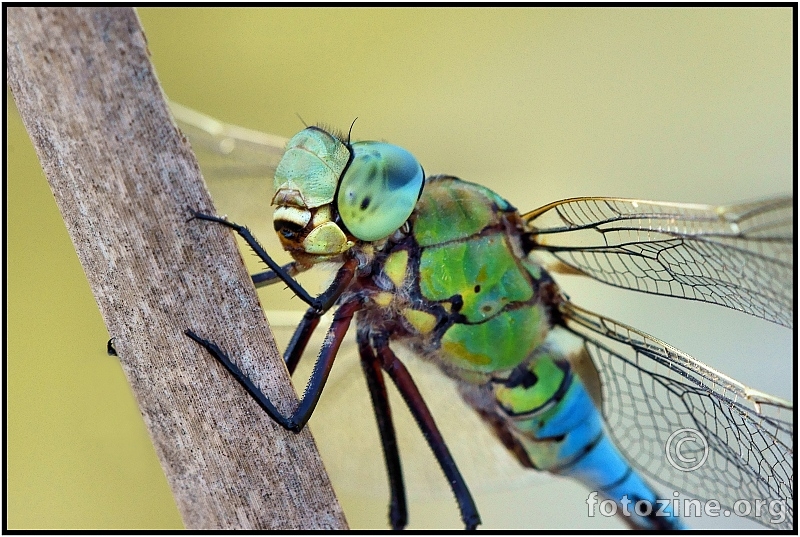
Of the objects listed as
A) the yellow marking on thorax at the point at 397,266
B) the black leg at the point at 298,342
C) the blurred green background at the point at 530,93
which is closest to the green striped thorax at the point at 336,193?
the yellow marking on thorax at the point at 397,266

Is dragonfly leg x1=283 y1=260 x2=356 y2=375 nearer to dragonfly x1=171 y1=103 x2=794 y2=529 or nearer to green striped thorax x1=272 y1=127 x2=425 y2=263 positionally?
dragonfly x1=171 y1=103 x2=794 y2=529

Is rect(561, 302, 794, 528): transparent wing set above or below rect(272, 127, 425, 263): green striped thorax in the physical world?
below

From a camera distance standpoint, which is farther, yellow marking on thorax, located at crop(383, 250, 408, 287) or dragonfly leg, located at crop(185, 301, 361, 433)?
yellow marking on thorax, located at crop(383, 250, 408, 287)

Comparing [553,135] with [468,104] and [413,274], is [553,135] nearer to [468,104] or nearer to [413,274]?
[468,104]

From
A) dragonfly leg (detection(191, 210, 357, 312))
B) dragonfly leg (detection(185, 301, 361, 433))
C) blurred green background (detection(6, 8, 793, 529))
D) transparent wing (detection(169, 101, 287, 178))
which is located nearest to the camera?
Result: dragonfly leg (detection(185, 301, 361, 433))

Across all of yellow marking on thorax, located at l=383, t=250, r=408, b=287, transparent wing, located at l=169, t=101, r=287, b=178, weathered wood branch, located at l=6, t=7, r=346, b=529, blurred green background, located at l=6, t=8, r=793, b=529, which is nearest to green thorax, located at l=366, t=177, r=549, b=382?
yellow marking on thorax, located at l=383, t=250, r=408, b=287

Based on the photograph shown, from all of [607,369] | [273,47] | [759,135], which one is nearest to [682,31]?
[759,135]

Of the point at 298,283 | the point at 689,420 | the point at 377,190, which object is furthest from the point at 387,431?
the point at 689,420

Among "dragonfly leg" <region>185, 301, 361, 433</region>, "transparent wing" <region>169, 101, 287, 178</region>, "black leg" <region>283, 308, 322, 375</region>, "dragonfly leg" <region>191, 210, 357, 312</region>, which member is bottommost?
"black leg" <region>283, 308, 322, 375</region>

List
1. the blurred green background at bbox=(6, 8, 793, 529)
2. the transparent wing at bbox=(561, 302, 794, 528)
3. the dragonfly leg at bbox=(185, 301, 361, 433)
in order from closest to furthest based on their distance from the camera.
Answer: the dragonfly leg at bbox=(185, 301, 361, 433) → the transparent wing at bbox=(561, 302, 794, 528) → the blurred green background at bbox=(6, 8, 793, 529)
